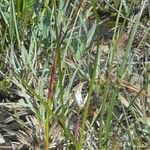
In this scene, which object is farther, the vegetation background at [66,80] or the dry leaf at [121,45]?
the dry leaf at [121,45]

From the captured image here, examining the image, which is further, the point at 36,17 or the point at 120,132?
the point at 36,17

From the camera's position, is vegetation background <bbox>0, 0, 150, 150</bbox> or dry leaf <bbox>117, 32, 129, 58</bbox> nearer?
vegetation background <bbox>0, 0, 150, 150</bbox>

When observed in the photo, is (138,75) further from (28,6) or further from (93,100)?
(28,6)

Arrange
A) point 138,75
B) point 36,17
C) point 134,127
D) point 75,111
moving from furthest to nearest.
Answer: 1. point 36,17
2. point 138,75
3. point 75,111
4. point 134,127

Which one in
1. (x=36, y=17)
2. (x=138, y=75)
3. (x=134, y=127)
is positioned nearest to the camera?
(x=134, y=127)

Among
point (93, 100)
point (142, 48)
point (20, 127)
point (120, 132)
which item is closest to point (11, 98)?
point (20, 127)

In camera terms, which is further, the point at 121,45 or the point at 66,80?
the point at 121,45

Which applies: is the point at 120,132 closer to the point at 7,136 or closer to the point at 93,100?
the point at 93,100

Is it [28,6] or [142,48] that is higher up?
[28,6]
